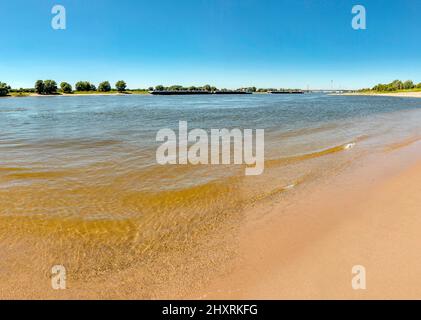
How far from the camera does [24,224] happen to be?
5.67m

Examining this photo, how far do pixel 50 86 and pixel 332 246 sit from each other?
193499mm

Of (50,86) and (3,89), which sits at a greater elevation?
(50,86)

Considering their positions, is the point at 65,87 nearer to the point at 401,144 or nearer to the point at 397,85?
the point at 401,144

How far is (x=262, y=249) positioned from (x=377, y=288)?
177 centimetres

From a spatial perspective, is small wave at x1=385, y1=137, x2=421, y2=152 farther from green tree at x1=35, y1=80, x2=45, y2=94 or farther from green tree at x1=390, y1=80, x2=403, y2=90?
green tree at x1=390, y1=80, x2=403, y2=90

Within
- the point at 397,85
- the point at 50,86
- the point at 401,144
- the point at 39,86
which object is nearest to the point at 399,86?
the point at 397,85

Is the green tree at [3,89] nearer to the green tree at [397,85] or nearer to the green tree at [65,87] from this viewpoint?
the green tree at [65,87]

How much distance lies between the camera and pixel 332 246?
463cm

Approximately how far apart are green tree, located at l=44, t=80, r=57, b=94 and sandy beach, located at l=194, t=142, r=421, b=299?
191076mm

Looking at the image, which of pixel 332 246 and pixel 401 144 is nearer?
pixel 332 246

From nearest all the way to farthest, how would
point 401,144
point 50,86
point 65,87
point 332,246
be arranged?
point 332,246 < point 401,144 < point 50,86 < point 65,87

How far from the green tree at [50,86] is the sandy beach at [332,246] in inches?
7523

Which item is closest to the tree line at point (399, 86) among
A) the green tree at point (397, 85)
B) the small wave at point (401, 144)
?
the green tree at point (397, 85)
